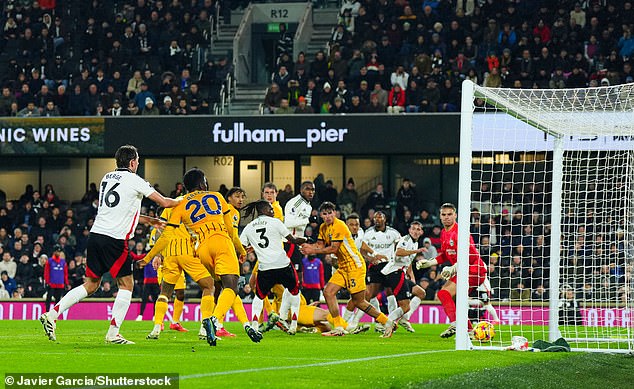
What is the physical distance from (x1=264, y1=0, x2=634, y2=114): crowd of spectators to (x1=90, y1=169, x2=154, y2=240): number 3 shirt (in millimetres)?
16087

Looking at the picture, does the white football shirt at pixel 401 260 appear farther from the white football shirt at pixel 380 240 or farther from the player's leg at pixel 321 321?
the player's leg at pixel 321 321

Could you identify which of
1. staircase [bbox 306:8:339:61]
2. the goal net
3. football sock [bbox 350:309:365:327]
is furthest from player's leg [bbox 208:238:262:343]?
staircase [bbox 306:8:339:61]

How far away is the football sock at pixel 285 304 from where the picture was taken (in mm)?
16094

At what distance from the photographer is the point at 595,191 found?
1695 cm

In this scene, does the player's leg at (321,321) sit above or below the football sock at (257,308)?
below

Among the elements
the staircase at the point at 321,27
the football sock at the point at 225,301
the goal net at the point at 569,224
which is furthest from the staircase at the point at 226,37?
the football sock at the point at 225,301

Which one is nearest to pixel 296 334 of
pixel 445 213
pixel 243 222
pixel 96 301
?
pixel 445 213

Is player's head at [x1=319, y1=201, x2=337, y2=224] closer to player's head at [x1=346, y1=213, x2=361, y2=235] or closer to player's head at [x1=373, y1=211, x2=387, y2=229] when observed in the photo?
player's head at [x1=346, y1=213, x2=361, y2=235]

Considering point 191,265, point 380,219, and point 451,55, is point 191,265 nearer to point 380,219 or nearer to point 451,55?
point 380,219

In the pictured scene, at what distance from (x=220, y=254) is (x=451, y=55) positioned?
682 inches

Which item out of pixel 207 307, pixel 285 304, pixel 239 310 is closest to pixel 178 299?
pixel 285 304

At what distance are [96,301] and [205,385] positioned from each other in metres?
19.0

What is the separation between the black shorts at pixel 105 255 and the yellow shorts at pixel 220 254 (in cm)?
118

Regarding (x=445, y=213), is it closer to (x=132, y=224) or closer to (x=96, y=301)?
(x=132, y=224)
